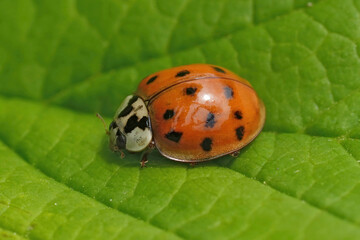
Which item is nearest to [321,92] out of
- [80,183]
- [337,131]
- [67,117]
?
[337,131]

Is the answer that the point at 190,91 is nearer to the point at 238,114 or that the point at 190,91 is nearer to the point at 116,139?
the point at 238,114

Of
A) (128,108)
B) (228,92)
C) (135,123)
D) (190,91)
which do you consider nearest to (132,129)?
(135,123)

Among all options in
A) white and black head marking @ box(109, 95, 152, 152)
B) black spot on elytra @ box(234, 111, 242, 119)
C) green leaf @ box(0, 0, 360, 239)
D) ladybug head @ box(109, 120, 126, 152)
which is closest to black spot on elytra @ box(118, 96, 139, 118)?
white and black head marking @ box(109, 95, 152, 152)

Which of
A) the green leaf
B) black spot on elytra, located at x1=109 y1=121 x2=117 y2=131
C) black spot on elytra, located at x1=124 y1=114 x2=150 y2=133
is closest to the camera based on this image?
the green leaf

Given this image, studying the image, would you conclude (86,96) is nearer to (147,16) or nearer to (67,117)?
(67,117)

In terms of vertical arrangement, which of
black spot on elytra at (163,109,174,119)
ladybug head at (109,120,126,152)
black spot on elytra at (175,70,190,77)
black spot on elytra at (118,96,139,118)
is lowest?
ladybug head at (109,120,126,152)

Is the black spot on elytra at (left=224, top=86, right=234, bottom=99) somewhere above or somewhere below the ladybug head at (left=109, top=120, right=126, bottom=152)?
above

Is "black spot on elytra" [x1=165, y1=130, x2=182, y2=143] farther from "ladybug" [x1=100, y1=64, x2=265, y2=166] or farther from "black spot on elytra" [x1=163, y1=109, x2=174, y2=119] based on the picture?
"black spot on elytra" [x1=163, y1=109, x2=174, y2=119]
